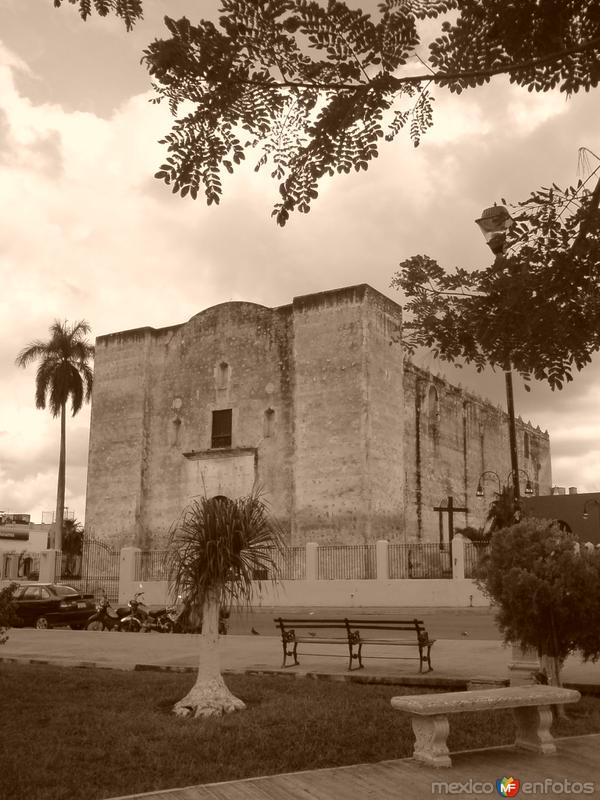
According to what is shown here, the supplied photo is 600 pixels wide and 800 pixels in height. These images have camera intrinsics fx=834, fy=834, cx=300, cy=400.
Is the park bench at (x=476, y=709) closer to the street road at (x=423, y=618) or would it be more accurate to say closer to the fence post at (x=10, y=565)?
the street road at (x=423, y=618)

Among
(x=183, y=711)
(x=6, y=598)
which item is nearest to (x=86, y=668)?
(x=6, y=598)

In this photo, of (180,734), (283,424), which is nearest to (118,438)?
(283,424)

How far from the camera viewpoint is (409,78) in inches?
182

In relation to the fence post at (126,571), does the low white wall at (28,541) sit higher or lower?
higher

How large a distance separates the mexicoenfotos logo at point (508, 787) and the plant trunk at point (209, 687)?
2956mm

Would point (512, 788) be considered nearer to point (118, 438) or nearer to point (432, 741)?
point (432, 741)

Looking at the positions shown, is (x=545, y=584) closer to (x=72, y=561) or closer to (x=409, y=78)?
(x=409, y=78)

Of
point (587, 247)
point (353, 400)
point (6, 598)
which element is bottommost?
point (6, 598)

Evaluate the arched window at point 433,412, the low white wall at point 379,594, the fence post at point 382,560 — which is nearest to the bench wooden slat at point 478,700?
the low white wall at point 379,594

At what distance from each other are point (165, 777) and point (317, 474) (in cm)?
2273

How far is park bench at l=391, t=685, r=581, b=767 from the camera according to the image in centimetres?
557

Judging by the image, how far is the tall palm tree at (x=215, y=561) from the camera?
7719mm

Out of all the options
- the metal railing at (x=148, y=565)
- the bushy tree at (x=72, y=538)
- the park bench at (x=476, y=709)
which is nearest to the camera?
the park bench at (x=476, y=709)

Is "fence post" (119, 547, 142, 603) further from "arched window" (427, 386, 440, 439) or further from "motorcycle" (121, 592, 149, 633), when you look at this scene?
"arched window" (427, 386, 440, 439)
